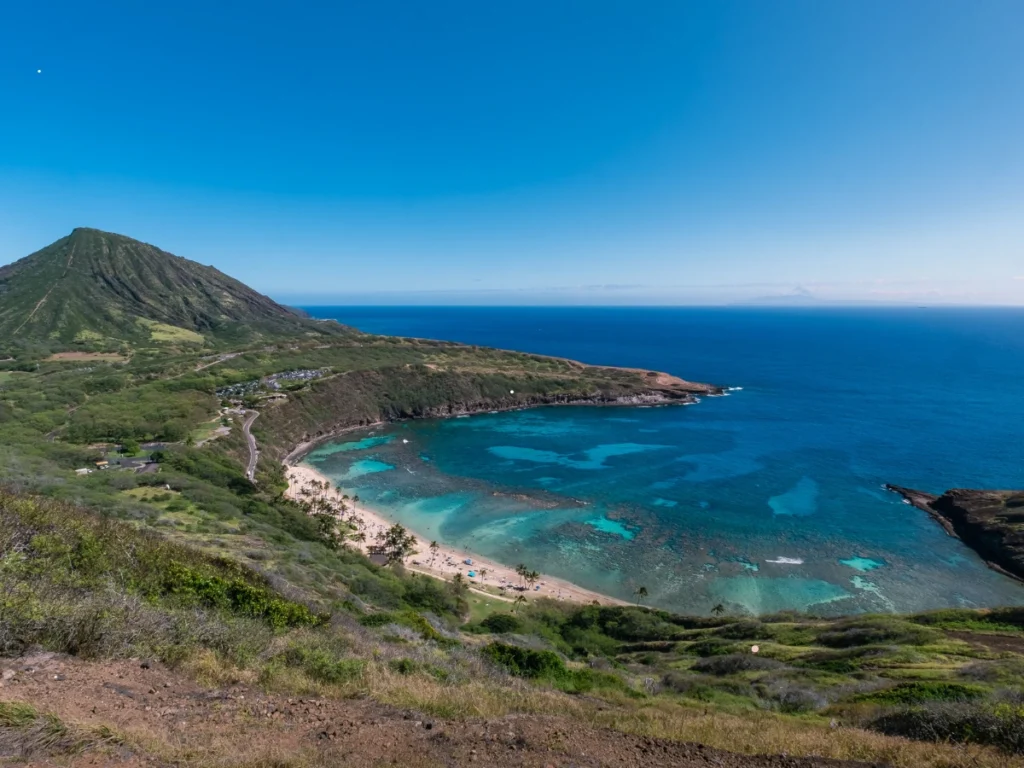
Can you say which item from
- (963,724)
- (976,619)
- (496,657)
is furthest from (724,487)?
(963,724)

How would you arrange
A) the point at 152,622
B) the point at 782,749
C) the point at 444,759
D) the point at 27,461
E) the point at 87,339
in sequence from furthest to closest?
the point at 87,339 < the point at 27,461 < the point at 152,622 < the point at 782,749 < the point at 444,759

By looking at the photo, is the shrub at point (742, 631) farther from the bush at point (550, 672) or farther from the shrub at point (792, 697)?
the bush at point (550, 672)

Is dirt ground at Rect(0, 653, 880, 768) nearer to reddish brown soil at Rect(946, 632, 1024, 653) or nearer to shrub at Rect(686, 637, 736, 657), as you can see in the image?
shrub at Rect(686, 637, 736, 657)

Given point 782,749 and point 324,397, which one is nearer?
point 782,749

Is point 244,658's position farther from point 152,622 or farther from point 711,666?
point 711,666

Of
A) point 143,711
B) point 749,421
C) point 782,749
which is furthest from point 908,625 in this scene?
point 749,421

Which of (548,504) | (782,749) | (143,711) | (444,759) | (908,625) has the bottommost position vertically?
(548,504)

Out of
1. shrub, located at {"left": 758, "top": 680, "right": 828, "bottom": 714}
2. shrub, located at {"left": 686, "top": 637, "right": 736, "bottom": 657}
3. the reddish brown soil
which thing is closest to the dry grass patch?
shrub, located at {"left": 686, "top": 637, "right": 736, "bottom": 657}
